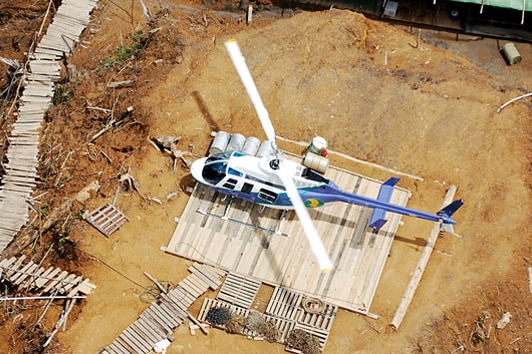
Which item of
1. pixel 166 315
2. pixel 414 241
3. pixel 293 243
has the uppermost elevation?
pixel 414 241

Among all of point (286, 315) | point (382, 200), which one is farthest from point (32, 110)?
point (382, 200)

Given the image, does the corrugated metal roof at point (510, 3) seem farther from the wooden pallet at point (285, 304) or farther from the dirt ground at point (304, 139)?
the wooden pallet at point (285, 304)

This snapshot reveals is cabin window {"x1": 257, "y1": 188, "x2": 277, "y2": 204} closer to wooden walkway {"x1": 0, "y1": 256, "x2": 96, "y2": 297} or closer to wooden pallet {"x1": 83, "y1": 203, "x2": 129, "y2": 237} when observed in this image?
wooden pallet {"x1": 83, "y1": 203, "x2": 129, "y2": 237}

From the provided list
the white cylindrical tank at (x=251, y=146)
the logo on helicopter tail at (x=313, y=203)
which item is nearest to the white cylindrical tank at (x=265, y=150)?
the white cylindrical tank at (x=251, y=146)

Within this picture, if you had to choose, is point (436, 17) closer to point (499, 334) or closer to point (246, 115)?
point (246, 115)

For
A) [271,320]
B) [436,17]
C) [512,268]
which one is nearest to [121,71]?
[271,320]

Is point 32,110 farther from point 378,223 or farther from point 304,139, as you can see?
point 378,223

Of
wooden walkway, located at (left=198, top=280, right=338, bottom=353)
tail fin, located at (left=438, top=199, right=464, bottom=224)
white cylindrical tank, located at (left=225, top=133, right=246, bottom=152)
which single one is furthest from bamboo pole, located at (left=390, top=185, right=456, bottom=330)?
white cylindrical tank, located at (left=225, top=133, right=246, bottom=152)
